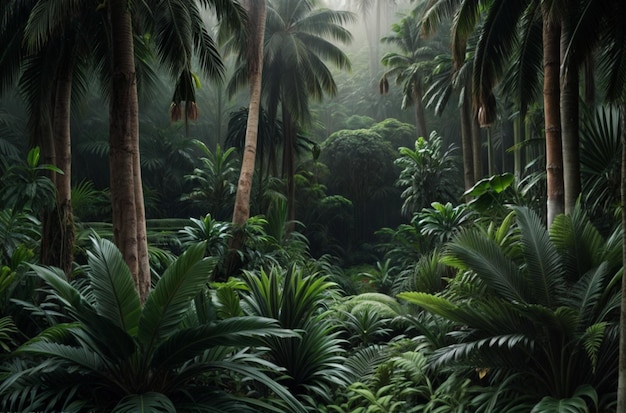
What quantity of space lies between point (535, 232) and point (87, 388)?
15.3ft

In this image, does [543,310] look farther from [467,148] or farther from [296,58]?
[296,58]

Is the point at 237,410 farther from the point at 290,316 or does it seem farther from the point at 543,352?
the point at 543,352

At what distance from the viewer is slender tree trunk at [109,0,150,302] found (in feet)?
21.1

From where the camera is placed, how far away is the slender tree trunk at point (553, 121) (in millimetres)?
7238

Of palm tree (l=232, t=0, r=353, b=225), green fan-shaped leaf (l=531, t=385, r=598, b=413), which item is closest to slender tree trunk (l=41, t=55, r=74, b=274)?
green fan-shaped leaf (l=531, t=385, r=598, b=413)

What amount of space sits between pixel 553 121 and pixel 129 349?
5.90m

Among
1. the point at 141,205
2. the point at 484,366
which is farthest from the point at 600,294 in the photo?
the point at 141,205

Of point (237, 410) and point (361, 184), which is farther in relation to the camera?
point (361, 184)

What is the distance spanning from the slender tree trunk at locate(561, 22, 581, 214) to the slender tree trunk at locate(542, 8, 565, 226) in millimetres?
234

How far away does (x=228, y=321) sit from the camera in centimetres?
504

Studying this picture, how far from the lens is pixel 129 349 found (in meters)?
4.82

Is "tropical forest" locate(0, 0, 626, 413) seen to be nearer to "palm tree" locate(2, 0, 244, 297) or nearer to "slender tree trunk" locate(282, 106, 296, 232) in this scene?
"palm tree" locate(2, 0, 244, 297)

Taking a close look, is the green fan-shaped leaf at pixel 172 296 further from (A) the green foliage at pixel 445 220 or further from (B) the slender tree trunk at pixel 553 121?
(A) the green foliage at pixel 445 220

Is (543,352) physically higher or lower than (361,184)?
lower
